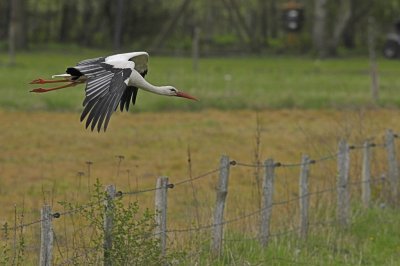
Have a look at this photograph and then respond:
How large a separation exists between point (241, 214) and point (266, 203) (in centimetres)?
79

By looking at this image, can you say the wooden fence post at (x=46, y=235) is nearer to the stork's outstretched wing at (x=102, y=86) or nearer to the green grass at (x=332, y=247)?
the stork's outstretched wing at (x=102, y=86)

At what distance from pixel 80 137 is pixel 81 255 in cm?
1356

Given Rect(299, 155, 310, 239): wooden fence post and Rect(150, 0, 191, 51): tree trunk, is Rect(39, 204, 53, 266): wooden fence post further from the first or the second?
Rect(150, 0, 191, 51): tree trunk

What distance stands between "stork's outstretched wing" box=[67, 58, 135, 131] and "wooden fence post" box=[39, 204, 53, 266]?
0.68 metres

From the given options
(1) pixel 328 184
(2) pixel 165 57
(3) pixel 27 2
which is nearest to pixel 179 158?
(1) pixel 328 184

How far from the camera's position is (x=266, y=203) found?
11.1 metres

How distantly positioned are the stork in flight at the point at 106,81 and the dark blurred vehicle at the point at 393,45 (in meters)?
41.8

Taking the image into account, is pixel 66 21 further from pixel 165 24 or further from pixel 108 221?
pixel 108 221

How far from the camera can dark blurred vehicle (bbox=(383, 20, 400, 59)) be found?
51281 millimetres

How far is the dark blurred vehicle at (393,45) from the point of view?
168ft

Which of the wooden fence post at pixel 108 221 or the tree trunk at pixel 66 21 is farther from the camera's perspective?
the tree trunk at pixel 66 21

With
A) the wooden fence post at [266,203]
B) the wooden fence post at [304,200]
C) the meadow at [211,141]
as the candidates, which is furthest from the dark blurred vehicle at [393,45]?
the wooden fence post at [266,203]

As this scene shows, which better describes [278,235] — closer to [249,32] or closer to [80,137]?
[80,137]

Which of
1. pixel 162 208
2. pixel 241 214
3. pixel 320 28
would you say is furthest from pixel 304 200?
pixel 320 28
